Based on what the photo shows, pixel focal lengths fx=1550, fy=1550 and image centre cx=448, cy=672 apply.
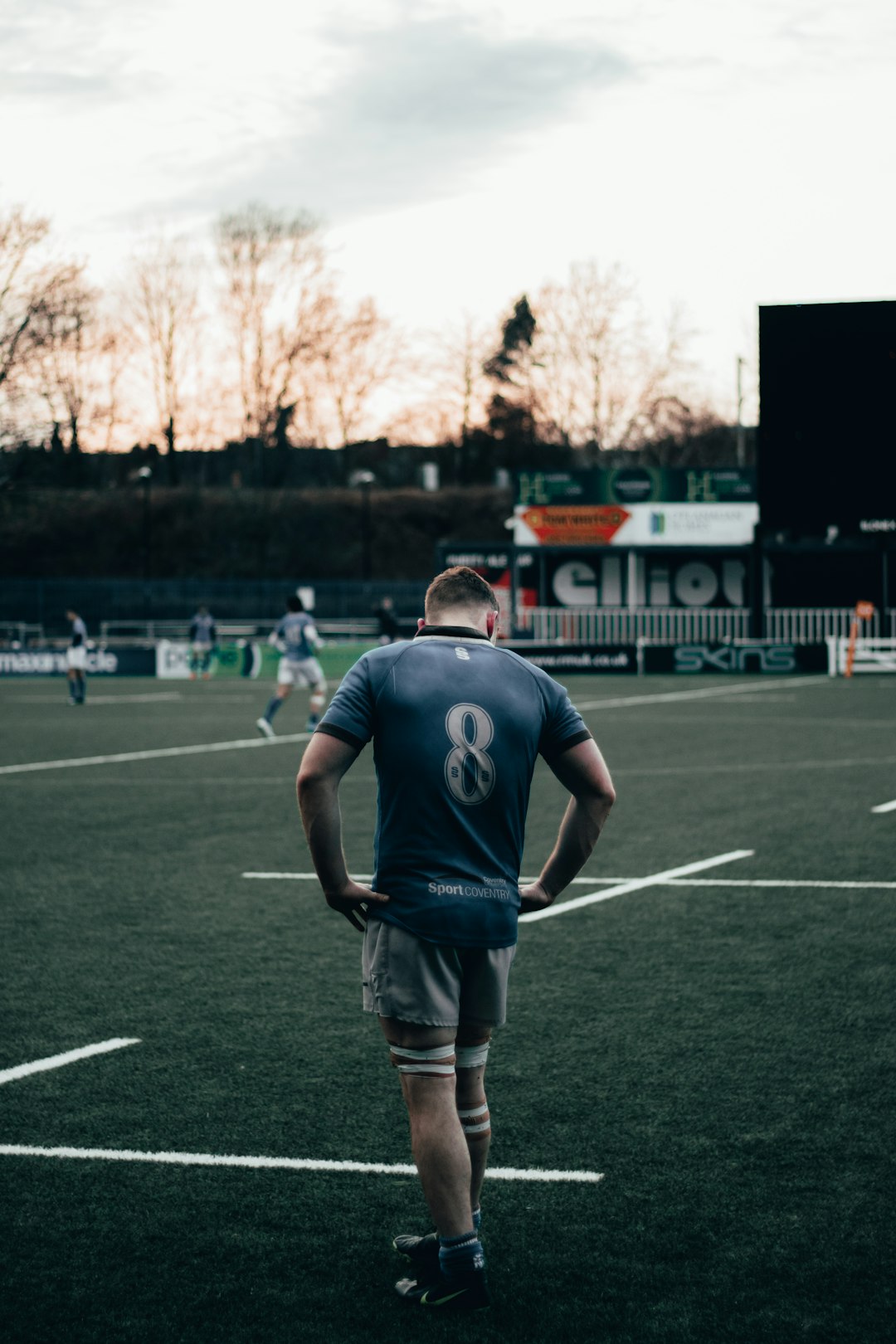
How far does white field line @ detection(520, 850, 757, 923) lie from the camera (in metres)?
9.34

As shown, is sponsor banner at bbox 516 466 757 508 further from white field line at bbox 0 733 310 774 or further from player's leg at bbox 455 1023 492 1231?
player's leg at bbox 455 1023 492 1231

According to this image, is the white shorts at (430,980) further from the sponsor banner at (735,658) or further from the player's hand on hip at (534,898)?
the sponsor banner at (735,658)

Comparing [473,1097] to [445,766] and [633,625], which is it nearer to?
[445,766]

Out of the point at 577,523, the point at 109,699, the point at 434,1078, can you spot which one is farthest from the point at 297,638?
the point at 577,523

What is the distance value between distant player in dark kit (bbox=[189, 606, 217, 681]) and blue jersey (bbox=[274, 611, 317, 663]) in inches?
645

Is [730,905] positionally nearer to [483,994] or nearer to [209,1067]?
[209,1067]

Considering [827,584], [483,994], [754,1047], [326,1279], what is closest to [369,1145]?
[326,1279]

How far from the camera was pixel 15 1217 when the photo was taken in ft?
15.0

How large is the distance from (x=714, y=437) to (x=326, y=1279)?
75782 millimetres

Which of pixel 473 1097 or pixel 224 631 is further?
pixel 224 631

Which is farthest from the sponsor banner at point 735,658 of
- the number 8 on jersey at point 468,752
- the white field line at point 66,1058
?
the number 8 on jersey at point 468,752

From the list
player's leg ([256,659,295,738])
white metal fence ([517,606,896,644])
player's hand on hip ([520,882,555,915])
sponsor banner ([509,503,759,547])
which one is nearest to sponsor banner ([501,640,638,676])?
white metal fence ([517,606,896,644])

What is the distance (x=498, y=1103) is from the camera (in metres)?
5.68

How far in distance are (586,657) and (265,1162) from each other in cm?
3331
